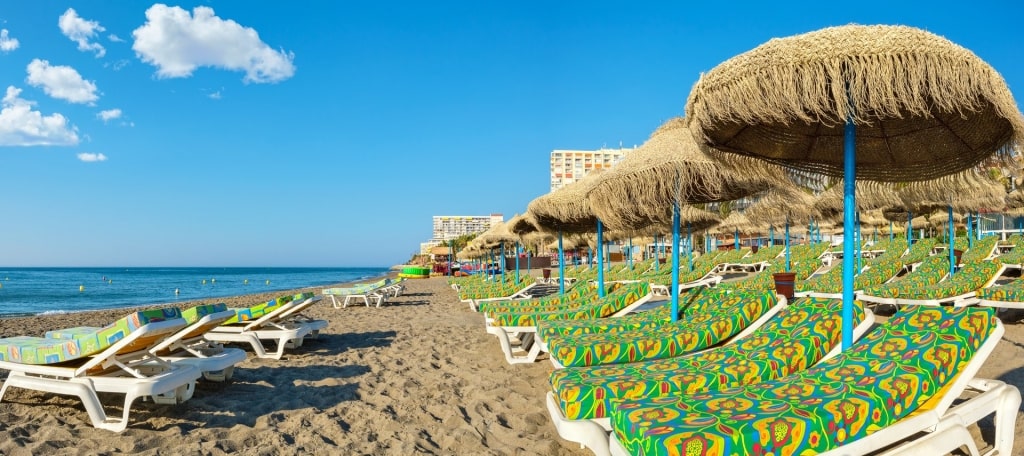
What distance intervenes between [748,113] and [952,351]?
1.35 metres

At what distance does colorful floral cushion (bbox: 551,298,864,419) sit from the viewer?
279 centimetres

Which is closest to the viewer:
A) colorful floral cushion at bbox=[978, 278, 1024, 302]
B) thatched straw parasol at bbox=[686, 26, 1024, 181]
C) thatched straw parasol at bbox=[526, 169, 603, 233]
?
thatched straw parasol at bbox=[686, 26, 1024, 181]

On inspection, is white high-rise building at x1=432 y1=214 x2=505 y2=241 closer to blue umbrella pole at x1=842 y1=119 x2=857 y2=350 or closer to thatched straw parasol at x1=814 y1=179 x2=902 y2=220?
thatched straw parasol at x1=814 y1=179 x2=902 y2=220

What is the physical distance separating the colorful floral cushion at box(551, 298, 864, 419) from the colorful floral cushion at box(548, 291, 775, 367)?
43 cm

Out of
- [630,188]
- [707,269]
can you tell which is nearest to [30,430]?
[630,188]

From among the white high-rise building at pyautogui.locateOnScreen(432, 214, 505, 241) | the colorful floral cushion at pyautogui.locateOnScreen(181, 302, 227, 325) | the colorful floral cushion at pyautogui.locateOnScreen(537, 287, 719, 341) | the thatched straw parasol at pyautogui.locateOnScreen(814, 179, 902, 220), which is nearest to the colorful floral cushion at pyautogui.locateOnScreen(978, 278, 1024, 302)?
the thatched straw parasol at pyautogui.locateOnScreen(814, 179, 902, 220)

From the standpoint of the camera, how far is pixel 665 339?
4.02 m

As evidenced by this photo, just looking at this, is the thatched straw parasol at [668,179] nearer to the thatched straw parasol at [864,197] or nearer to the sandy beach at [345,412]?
the thatched straw parasol at [864,197]

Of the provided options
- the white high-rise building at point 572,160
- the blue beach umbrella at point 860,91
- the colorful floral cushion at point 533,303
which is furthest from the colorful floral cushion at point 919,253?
the white high-rise building at point 572,160

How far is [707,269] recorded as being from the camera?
44.0 feet

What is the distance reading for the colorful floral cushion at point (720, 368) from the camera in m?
2.79

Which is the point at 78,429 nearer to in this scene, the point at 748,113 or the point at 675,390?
the point at 675,390

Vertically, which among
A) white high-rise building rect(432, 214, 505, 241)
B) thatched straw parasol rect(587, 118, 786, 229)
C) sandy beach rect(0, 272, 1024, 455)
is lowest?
sandy beach rect(0, 272, 1024, 455)

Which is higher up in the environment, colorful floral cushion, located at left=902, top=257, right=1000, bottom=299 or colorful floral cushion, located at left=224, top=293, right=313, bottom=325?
colorful floral cushion, located at left=902, top=257, right=1000, bottom=299
